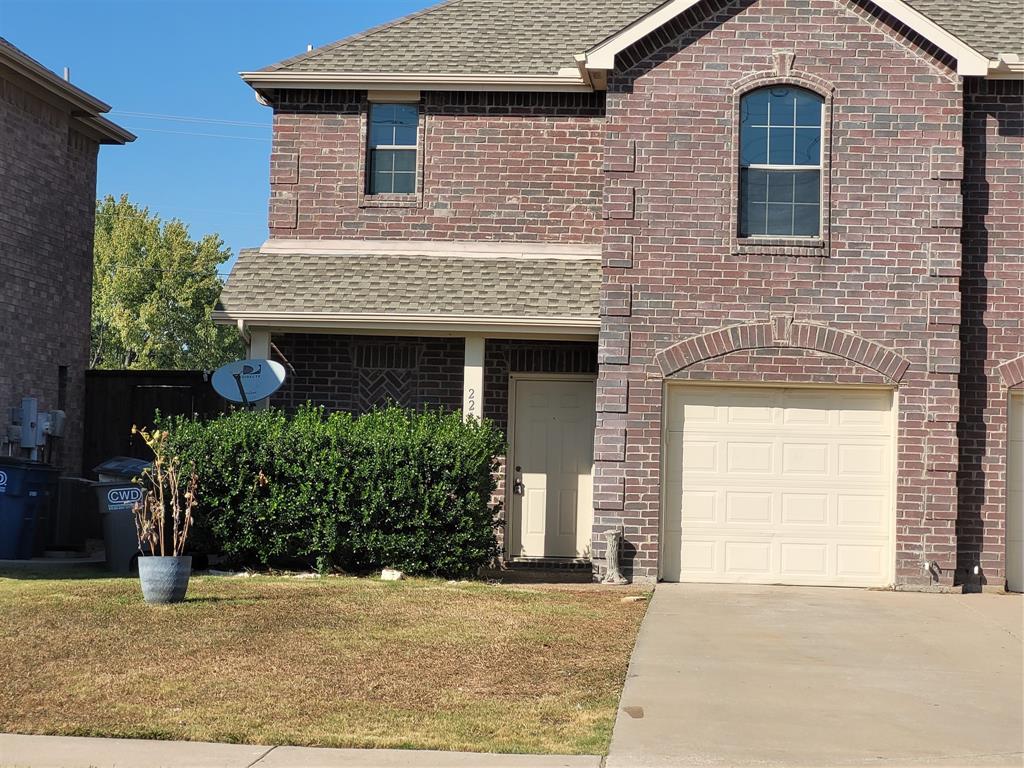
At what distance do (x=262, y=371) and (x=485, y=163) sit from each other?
3795 millimetres

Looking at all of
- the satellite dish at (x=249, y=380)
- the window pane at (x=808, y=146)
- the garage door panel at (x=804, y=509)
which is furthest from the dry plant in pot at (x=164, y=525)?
the window pane at (x=808, y=146)

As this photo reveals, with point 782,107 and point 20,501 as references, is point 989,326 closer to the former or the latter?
point 782,107

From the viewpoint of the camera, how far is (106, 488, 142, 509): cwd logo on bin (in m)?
14.1

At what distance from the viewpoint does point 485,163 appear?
51.3 ft

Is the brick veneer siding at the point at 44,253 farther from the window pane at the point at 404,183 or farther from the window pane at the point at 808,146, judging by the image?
the window pane at the point at 808,146

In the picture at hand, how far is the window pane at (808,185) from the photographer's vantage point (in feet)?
45.4

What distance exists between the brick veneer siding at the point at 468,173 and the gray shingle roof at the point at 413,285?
1.45 feet

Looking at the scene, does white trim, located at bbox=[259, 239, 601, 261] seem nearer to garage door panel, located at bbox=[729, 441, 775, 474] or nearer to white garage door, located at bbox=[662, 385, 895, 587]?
white garage door, located at bbox=[662, 385, 895, 587]

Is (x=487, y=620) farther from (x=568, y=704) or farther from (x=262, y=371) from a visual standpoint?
(x=262, y=371)

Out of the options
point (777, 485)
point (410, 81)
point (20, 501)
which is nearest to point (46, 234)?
point (20, 501)

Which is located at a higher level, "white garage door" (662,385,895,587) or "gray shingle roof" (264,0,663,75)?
"gray shingle roof" (264,0,663,75)

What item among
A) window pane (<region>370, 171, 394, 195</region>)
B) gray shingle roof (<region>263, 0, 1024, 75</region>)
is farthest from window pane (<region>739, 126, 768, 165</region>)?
window pane (<region>370, 171, 394, 195</region>)

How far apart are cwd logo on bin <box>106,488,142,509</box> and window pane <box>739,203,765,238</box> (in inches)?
285

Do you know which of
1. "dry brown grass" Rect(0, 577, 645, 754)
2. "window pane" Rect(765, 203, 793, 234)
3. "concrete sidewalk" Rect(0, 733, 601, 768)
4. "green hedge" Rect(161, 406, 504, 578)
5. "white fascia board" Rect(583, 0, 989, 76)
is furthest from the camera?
"window pane" Rect(765, 203, 793, 234)
